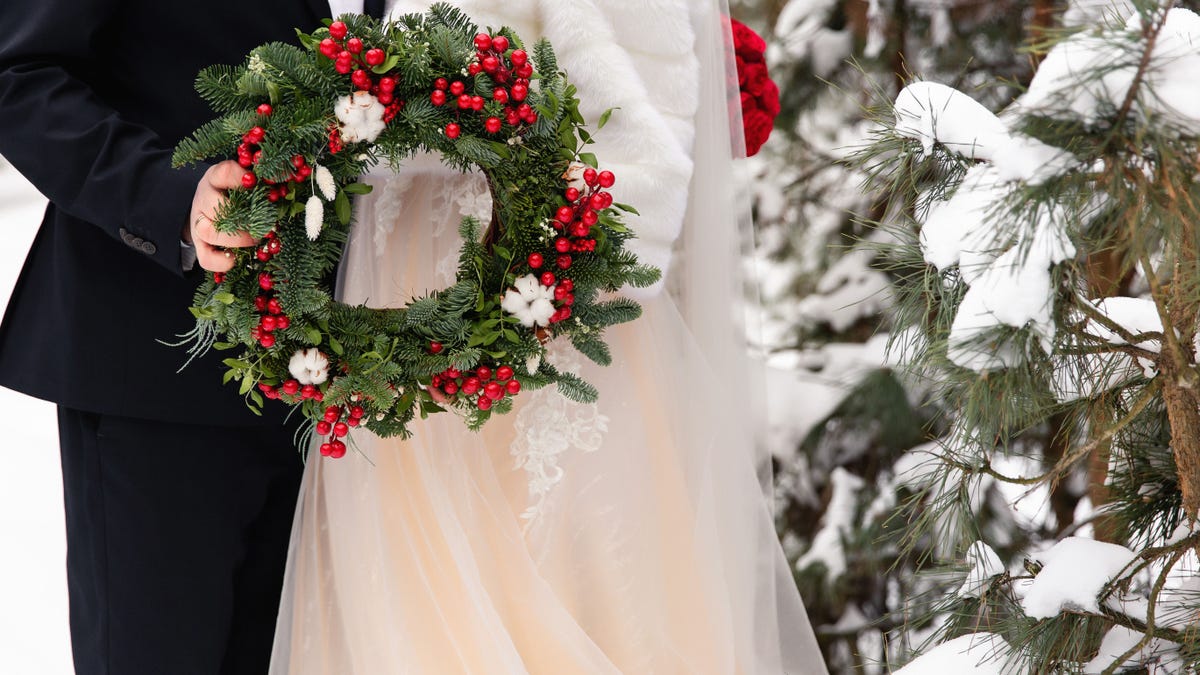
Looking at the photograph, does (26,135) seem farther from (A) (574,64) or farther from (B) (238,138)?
(A) (574,64)

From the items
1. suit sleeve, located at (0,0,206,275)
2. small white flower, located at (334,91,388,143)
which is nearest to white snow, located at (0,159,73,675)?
suit sleeve, located at (0,0,206,275)

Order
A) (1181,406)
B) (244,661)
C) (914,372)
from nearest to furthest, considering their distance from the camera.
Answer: (1181,406), (914,372), (244,661)

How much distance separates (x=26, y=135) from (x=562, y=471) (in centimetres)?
70

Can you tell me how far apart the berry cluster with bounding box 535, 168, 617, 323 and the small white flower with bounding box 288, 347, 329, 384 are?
0.77 feet

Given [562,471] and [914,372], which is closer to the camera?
[914,372]

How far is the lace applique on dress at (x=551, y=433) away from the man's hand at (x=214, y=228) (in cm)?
39

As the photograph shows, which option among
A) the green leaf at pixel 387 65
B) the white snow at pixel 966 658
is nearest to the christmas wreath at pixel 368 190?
the green leaf at pixel 387 65

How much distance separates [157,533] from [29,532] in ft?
5.35

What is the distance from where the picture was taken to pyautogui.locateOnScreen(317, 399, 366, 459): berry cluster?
1.07 metres

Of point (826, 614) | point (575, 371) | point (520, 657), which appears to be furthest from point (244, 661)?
point (826, 614)

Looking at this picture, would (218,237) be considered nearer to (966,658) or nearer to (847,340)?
(966,658)

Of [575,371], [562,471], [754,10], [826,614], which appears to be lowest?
[826,614]

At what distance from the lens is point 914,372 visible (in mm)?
1069

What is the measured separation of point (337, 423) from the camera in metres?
1.07
